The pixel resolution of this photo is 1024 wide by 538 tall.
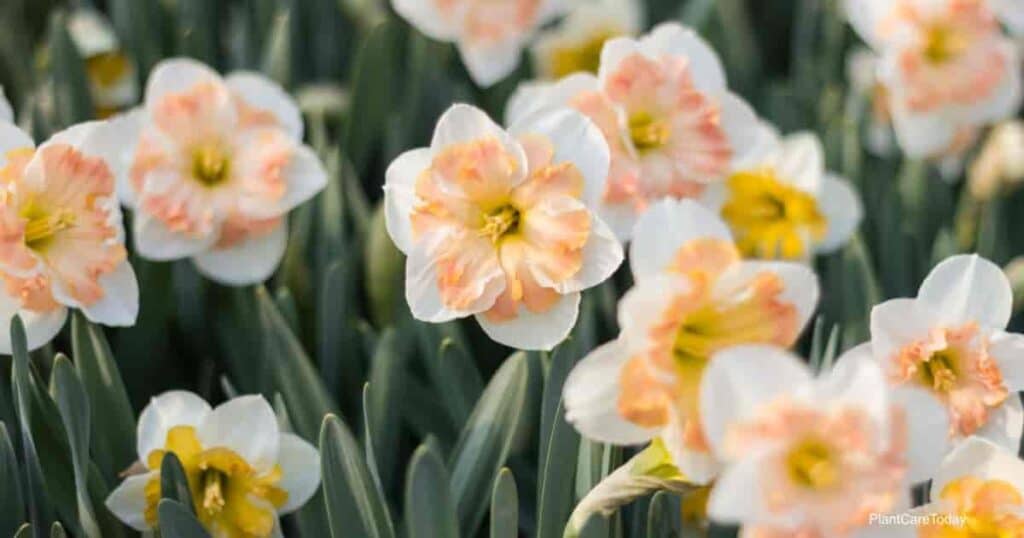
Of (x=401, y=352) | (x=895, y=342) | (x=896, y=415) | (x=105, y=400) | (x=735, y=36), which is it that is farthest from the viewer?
(x=735, y=36)

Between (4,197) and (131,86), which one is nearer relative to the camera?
(4,197)

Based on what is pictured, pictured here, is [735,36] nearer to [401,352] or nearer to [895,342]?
[401,352]

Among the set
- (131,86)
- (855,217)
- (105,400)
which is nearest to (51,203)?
(105,400)

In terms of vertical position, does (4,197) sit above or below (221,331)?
above

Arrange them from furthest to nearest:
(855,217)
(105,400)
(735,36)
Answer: (735,36)
(855,217)
(105,400)

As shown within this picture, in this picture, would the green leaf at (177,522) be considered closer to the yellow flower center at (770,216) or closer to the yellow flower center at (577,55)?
the yellow flower center at (770,216)

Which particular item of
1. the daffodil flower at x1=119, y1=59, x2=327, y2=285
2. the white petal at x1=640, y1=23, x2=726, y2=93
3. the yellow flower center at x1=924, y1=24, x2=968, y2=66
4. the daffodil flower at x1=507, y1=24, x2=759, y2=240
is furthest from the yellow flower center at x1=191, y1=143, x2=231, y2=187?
the yellow flower center at x1=924, y1=24, x2=968, y2=66

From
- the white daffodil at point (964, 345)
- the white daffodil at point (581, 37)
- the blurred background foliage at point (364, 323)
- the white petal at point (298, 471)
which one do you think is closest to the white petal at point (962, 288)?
the white daffodil at point (964, 345)
